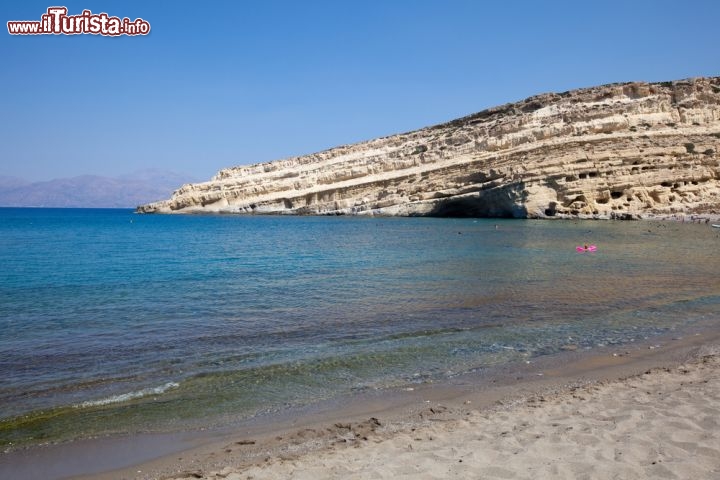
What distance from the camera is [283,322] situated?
30.7ft

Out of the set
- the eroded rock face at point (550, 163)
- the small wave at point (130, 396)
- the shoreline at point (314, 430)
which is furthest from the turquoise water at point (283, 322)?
the eroded rock face at point (550, 163)

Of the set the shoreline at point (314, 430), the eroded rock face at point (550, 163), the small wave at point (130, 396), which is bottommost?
the shoreline at point (314, 430)

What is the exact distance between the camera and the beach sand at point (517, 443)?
3.77m

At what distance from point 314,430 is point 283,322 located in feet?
15.1

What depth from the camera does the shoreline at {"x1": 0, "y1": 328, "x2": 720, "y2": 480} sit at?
4277mm

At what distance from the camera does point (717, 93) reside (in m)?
43.3

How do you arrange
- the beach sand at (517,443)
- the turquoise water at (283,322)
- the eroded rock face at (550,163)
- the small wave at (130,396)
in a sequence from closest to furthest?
the beach sand at (517,443) < the small wave at (130,396) < the turquoise water at (283,322) < the eroded rock face at (550,163)

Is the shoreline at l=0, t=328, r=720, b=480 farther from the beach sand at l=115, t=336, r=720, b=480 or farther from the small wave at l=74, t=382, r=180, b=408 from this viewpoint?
the small wave at l=74, t=382, r=180, b=408

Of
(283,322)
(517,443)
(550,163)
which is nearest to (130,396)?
(283,322)

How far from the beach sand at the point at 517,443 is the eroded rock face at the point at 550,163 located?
3657cm

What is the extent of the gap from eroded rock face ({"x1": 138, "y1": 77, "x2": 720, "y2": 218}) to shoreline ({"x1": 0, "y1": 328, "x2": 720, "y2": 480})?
3541 centimetres

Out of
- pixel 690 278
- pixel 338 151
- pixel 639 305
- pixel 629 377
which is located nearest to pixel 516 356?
pixel 629 377

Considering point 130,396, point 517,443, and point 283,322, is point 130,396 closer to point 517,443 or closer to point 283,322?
point 283,322

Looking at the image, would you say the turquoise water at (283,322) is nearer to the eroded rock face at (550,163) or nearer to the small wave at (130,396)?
the small wave at (130,396)
